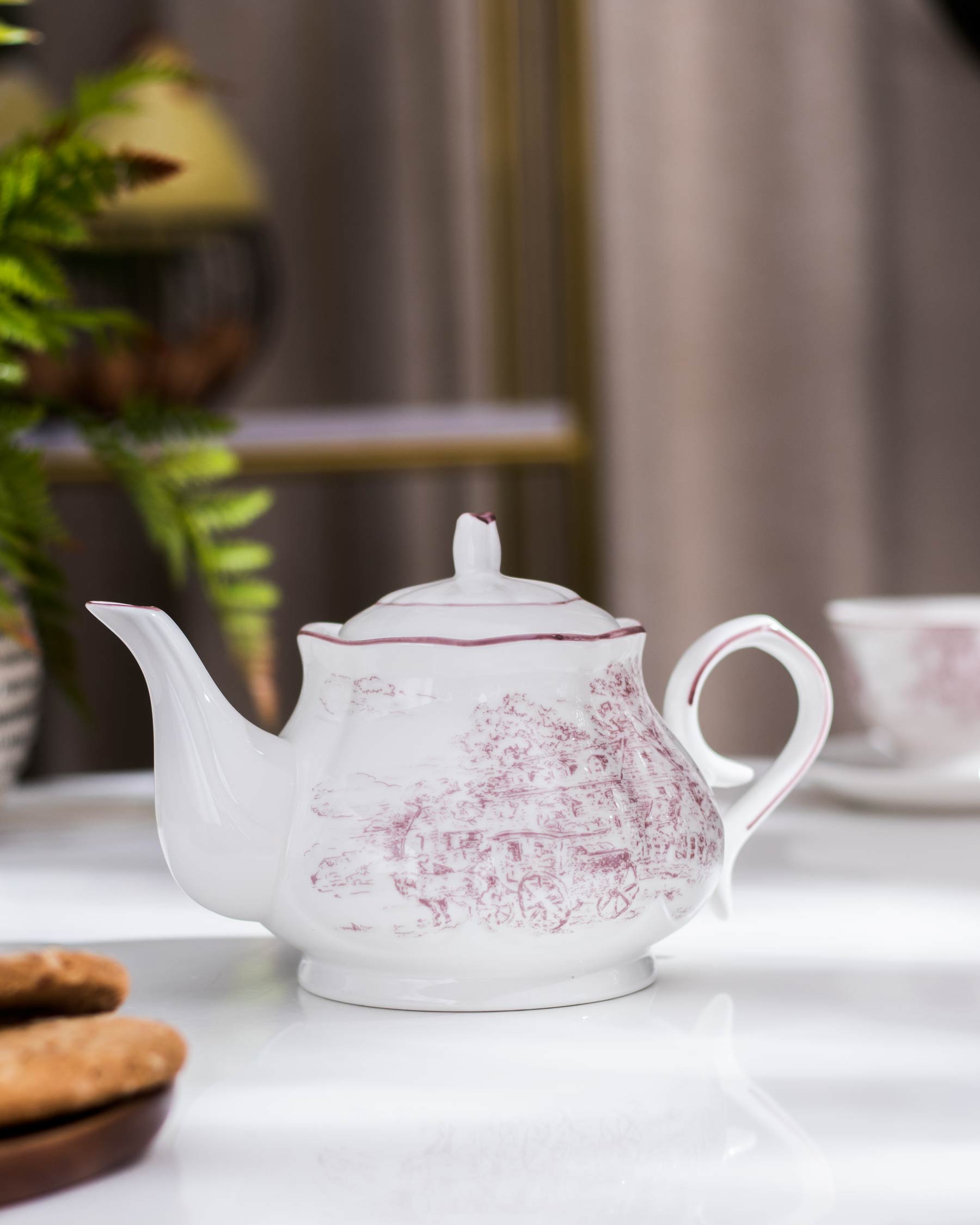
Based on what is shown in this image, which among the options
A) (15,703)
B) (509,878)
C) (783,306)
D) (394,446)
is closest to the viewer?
(509,878)

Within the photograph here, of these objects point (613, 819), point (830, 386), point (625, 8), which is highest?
point (625, 8)

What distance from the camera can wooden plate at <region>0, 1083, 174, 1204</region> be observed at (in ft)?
1.12

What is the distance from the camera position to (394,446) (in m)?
1.60

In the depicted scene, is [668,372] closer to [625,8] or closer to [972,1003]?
[625,8]

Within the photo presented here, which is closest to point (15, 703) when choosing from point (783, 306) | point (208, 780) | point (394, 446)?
point (208, 780)

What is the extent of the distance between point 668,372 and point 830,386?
0.23 meters

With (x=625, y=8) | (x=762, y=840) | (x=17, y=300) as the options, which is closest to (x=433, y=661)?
(x=762, y=840)

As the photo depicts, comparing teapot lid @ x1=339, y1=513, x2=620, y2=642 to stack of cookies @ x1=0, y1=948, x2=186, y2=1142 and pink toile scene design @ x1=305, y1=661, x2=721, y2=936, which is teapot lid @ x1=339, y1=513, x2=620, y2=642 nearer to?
pink toile scene design @ x1=305, y1=661, x2=721, y2=936

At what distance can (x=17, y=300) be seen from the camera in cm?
89

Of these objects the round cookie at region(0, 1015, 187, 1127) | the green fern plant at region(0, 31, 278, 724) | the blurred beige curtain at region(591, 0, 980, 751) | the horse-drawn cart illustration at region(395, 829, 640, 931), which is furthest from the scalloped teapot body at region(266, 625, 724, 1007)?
the blurred beige curtain at region(591, 0, 980, 751)

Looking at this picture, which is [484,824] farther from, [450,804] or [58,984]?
[58,984]

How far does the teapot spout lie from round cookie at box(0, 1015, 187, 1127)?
4.7 inches

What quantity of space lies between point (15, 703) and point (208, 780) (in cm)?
37

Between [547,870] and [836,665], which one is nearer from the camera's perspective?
[547,870]
